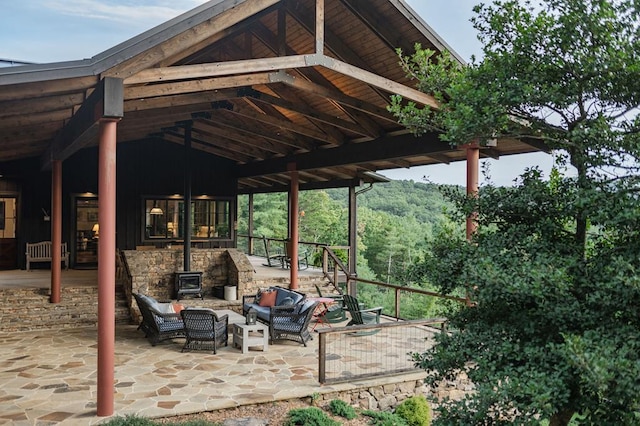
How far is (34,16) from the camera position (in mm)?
47500

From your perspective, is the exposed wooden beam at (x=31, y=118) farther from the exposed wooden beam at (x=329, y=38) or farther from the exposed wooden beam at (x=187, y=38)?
the exposed wooden beam at (x=329, y=38)

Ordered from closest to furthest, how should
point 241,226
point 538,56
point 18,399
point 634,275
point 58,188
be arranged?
1. point 634,275
2. point 538,56
3. point 18,399
4. point 58,188
5. point 241,226

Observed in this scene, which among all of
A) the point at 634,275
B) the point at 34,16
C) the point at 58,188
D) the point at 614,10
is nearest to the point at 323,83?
the point at 58,188

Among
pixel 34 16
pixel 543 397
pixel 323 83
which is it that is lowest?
pixel 543 397

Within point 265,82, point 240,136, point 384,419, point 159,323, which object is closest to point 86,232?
point 240,136

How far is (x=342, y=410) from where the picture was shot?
6211mm

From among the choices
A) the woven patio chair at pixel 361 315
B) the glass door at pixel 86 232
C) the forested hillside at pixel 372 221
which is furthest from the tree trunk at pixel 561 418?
the forested hillside at pixel 372 221

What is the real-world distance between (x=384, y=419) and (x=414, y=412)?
39 centimetres

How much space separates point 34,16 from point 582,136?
182ft

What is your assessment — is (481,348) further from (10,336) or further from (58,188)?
(58,188)

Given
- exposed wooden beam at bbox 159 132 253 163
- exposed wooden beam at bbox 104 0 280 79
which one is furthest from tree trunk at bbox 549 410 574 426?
exposed wooden beam at bbox 159 132 253 163

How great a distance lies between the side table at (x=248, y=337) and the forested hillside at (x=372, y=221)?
2201cm

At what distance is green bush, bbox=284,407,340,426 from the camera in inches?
221

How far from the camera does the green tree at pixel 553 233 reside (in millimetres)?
2887
